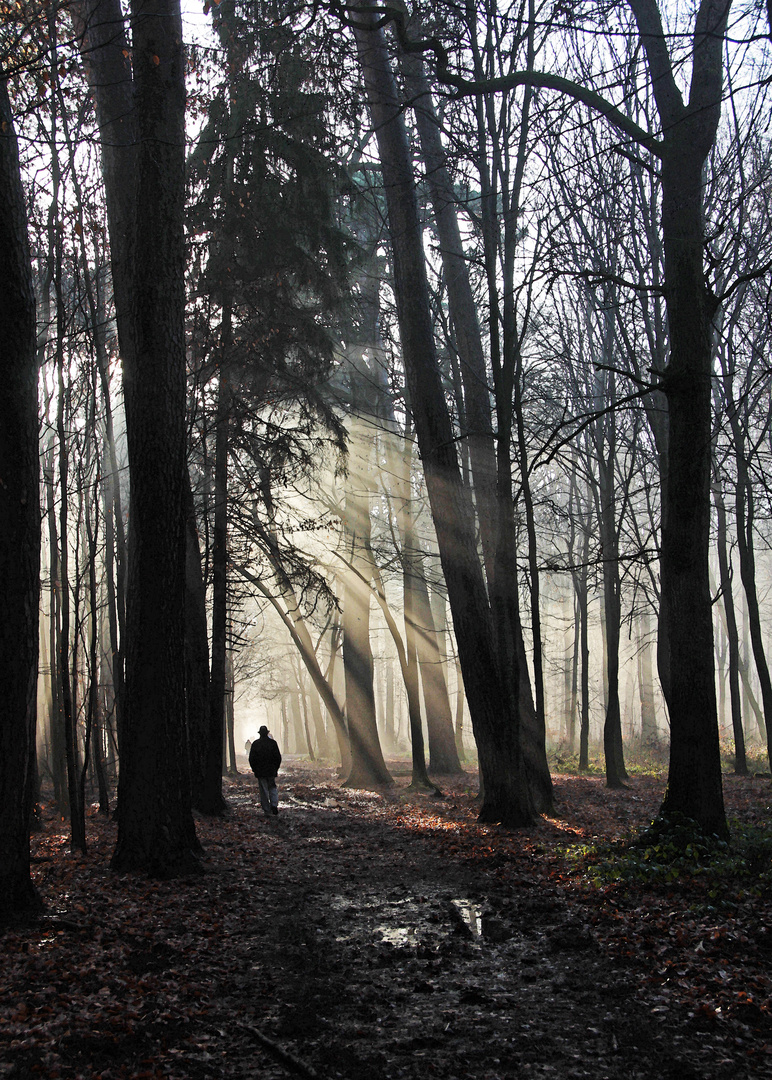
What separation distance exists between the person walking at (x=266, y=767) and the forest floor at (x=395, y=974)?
4733 millimetres

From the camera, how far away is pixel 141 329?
7.57m

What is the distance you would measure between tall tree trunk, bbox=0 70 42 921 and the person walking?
7318 millimetres

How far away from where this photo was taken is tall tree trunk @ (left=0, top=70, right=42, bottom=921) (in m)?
5.34

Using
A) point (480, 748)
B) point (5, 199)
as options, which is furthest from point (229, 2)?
point (480, 748)

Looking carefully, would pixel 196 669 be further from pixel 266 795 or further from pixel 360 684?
pixel 360 684

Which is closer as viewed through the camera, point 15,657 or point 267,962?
point 267,962

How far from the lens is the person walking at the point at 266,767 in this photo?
12.7 m

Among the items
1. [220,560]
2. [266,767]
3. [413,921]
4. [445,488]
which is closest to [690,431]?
[445,488]

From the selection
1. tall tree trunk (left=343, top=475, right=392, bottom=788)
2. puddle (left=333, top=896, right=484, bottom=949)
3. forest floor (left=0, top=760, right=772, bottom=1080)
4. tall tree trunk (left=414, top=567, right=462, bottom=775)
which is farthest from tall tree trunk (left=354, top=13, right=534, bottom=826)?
tall tree trunk (left=414, top=567, right=462, bottom=775)

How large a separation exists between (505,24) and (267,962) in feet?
32.4

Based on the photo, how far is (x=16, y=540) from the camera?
5477 millimetres

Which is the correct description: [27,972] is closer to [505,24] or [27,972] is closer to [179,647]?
[179,647]

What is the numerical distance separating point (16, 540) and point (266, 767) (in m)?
8.27

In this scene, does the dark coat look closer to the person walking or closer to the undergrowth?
the person walking
